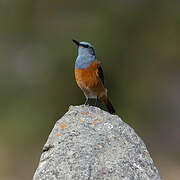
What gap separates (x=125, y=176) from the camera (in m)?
5.01

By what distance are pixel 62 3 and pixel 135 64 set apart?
14.6 feet

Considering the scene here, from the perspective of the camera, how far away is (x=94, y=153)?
16.9 ft

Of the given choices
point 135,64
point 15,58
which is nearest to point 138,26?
point 135,64

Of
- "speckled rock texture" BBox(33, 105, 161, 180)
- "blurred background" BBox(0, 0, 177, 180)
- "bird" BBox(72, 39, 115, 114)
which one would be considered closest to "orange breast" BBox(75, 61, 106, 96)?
"bird" BBox(72, 39, 115, 114)

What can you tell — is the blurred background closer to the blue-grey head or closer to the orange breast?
the orange breast

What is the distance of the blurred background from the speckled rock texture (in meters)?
8.76

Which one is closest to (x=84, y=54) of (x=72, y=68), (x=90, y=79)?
(x=90, y=79)

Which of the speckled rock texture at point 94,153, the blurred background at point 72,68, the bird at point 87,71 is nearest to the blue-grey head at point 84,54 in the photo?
the bird at point 87,71

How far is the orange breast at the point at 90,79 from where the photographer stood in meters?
7.91

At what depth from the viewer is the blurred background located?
16.7 metres

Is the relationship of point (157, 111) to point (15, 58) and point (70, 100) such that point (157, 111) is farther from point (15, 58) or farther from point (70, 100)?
point (15, 58)

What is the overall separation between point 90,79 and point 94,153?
2.93 metres

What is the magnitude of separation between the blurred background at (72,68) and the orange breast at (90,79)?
650 centimetres

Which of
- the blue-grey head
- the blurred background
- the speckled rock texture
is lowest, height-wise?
the blurred background
